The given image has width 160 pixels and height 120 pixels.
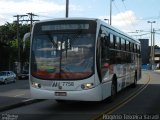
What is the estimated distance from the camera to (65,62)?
627 inches

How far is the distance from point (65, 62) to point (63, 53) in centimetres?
34

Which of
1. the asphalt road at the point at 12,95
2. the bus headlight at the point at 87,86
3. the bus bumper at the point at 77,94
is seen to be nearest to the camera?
the bus bumper at the point at 77,94

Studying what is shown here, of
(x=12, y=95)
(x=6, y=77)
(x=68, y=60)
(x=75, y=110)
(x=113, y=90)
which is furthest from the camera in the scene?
(x=6, y=77)

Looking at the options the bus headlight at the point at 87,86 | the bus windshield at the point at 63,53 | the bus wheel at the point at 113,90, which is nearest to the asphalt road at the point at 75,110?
the bus wheel at the point at 113,90

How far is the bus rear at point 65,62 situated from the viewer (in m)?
15.7

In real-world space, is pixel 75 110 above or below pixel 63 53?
below

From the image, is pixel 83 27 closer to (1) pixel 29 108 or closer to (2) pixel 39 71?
(2) pixel 39 71

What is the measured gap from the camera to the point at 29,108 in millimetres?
17156

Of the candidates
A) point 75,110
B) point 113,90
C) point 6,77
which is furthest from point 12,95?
point 6,77

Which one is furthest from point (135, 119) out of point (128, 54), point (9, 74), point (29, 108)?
point (9, 74)

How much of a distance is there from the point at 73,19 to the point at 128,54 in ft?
28.9

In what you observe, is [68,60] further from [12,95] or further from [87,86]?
[12,95]

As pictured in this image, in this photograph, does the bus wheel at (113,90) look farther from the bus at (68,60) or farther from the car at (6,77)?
the car at (6,77)

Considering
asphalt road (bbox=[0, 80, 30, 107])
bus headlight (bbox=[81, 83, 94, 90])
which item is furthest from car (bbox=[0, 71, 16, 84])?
bus headlight (bbox=[81, 83, 94, 90])
